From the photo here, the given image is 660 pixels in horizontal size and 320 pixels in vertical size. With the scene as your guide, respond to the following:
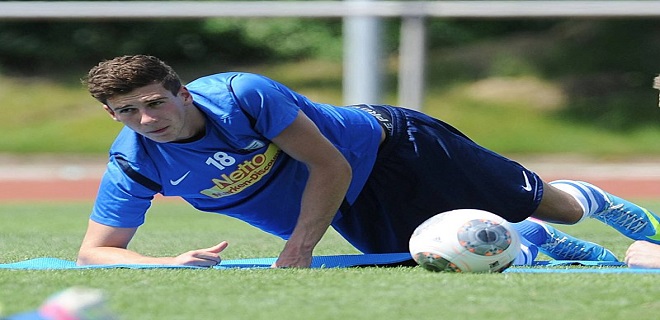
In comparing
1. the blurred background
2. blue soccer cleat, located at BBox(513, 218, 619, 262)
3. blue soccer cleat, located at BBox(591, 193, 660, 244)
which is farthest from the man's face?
the blurred background

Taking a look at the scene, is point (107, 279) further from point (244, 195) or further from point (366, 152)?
point (366, 152)

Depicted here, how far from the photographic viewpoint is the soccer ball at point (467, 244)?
4258mm


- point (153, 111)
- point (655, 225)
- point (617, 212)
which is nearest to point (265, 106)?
point (153, 111)

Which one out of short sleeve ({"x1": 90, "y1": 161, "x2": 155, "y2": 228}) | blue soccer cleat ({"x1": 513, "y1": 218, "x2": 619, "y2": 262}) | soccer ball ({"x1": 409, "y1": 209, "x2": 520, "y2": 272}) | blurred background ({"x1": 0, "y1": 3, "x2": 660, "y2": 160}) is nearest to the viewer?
soccer ball ({"x1": 409, "y1": 209, "x2": 520, "y2": 272})

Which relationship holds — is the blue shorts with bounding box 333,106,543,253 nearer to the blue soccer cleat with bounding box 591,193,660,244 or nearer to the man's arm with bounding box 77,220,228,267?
the blue soccer cleat with bounding box 591,193,660,244

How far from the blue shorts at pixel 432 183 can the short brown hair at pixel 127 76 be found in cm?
108

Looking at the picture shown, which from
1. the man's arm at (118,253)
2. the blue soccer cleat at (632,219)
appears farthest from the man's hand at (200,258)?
the blue soccer cleat at (632,219)

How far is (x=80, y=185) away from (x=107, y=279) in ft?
34.4

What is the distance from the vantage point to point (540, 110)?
70.5 feet

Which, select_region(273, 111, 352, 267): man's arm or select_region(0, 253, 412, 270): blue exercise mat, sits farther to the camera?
select_region(0, 253, 412, 270): blue exercise mat

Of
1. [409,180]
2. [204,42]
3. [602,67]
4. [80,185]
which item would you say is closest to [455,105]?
[602,67]

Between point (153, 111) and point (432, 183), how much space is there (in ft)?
4.41

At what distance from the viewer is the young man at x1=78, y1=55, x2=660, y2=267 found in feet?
14.5

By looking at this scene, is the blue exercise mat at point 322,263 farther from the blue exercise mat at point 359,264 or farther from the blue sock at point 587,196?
the blue sock at point 587,196
